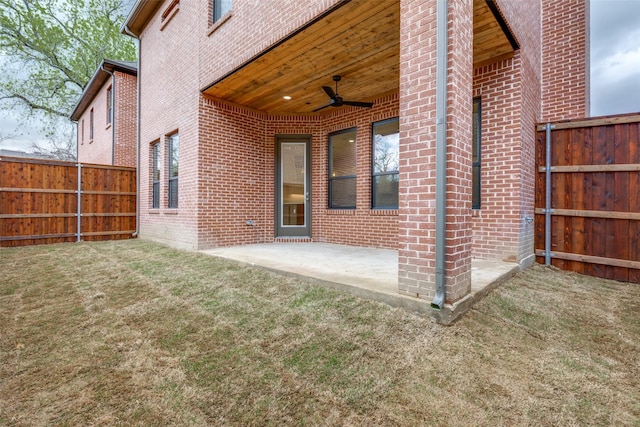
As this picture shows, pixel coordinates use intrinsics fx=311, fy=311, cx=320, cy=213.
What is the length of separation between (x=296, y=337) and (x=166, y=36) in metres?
8.16

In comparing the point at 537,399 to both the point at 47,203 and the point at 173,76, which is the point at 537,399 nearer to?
the point at 173,76

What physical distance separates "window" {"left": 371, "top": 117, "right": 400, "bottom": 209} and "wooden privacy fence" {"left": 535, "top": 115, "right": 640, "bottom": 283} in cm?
233

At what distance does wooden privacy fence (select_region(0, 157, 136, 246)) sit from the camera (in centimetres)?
727

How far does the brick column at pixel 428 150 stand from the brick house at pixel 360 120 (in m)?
0.01

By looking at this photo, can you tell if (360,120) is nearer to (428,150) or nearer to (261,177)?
(261,177)

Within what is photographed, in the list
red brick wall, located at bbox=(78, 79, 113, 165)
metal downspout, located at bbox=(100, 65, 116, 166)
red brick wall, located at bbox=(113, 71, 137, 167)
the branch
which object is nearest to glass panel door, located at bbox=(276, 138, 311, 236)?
red brick wall, located at bbox=(113, 71, 137, 167)

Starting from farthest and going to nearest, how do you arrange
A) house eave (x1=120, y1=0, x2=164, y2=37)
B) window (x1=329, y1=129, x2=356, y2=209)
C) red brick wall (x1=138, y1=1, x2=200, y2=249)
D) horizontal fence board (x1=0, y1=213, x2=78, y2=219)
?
1. house eave (x1=120, y1=0, x2=164, y2=37)
2. horizontal fence board (x1=0, y1=213, x2=78, y2=219)
3. window (x1=329, y1=129, x2=356, y2=209)
4. red brick wall (x1=138, y1=1, x2=200, y2=249)

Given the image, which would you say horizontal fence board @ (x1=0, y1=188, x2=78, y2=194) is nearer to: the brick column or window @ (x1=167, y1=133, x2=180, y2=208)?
window @ (x1=167, y1=133, x2=180, y2=208)

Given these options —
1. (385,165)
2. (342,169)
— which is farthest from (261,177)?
(385,165)

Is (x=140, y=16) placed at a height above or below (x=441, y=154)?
above

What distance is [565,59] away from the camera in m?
6.09

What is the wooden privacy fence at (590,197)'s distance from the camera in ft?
13.8

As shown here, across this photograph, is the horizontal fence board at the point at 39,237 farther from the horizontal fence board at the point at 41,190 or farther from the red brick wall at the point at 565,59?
the red brick wall at the point at 565,59

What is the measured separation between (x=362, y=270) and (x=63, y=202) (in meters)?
8.14
